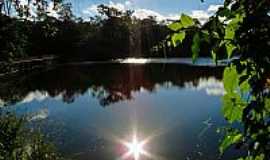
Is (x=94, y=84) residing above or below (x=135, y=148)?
below

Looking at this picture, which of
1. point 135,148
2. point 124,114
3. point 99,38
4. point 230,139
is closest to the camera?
point 230,139

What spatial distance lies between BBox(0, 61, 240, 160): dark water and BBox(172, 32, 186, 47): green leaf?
4.14m

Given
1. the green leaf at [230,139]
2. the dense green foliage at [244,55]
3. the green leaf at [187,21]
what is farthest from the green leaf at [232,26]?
the green leaf at [230,139]

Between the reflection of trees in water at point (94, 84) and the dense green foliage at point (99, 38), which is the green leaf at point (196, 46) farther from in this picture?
the dense green foliage at point (99, 38)

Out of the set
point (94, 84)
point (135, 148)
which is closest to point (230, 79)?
point (135, 148)

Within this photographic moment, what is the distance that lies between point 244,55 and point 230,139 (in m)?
0.32

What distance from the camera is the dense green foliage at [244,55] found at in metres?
0.92

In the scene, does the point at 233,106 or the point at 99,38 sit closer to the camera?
the point at 233,106

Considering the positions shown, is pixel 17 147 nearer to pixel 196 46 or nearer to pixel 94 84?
pixel 196 46

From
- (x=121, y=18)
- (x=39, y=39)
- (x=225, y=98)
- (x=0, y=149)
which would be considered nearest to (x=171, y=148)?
(x=0, y=149)

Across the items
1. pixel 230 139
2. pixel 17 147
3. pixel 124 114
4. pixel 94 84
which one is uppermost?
pixel 230 139

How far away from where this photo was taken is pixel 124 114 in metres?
22.3

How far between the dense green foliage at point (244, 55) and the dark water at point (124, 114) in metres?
4.10

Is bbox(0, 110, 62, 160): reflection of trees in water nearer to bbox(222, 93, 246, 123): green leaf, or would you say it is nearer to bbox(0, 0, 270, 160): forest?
bbox(0, 0, 270, 160): forest
